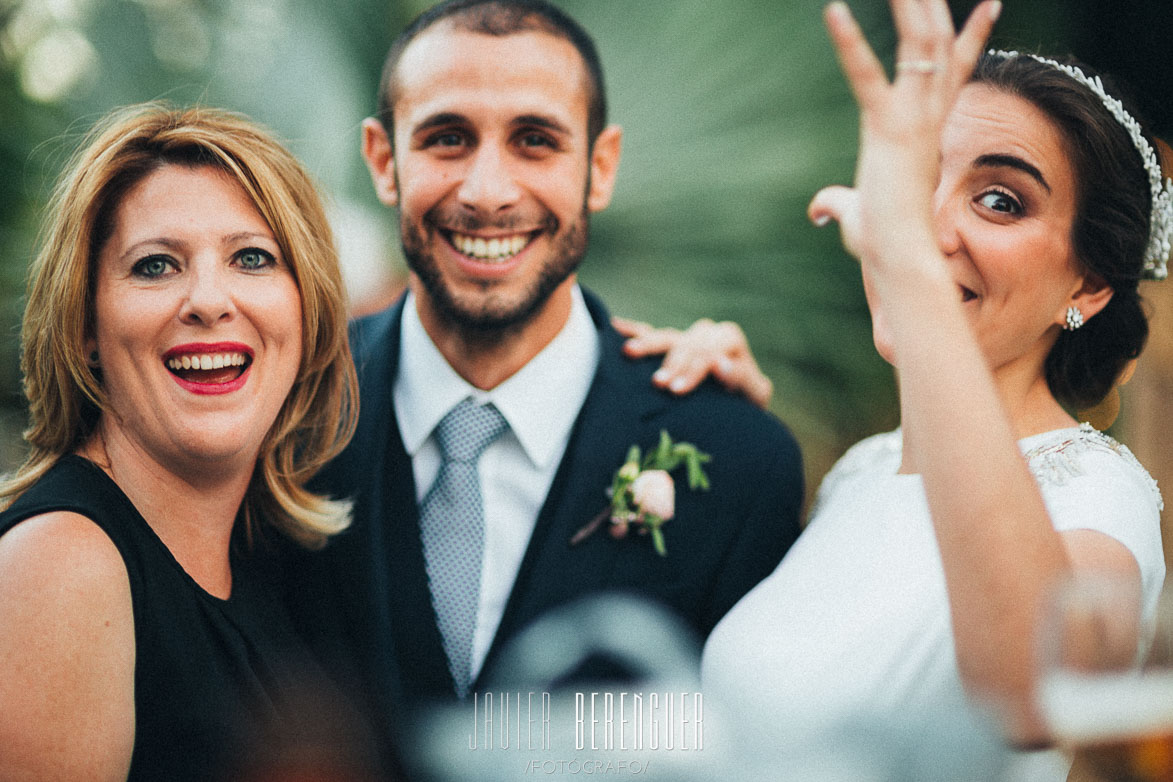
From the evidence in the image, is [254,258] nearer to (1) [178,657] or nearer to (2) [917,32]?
(1) [178,657]

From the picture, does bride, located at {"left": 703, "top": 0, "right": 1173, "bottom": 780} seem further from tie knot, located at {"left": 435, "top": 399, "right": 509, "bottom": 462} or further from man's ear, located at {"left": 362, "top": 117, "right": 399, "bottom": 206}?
man's ear, located at {"left": 362, "top": 117, "right": 399, "bottom": 206}

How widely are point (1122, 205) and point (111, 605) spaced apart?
6.12ft

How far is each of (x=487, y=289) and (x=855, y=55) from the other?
1.02 metres

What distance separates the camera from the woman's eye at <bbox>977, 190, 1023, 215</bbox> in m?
1.73

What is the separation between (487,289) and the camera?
2098mm

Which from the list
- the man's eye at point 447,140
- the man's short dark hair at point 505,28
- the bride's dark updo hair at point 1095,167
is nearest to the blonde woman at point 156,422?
the man's eye at point 447,140

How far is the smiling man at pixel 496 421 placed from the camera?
80.4 inches

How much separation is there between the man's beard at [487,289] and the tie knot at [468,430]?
0.53 feet

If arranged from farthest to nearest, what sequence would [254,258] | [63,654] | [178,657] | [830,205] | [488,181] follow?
[488,181] < [830,205] < [254,258] < [178,657] < [63,654]

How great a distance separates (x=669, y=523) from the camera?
2.07 metres

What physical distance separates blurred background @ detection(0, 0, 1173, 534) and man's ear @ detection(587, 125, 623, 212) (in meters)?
0.06

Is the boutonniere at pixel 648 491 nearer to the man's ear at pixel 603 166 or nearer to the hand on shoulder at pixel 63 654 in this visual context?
the man's ear at pixel 603 166

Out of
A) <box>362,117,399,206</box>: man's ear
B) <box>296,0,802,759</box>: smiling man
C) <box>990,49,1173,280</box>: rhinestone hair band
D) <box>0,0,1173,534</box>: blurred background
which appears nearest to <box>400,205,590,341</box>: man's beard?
<box>296,0,802,759</box>: smiling man

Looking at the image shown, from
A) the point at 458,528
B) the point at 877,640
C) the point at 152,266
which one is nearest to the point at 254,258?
the point at 152,266
